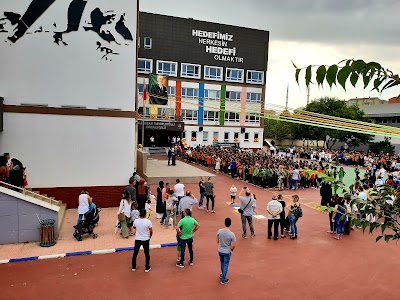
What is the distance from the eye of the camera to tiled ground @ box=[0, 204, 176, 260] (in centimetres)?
997

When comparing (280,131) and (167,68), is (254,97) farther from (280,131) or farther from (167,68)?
(280,131)

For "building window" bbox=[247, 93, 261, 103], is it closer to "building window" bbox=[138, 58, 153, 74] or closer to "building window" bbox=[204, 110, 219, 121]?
"building window" bbox=[204, 110, 219, 121]

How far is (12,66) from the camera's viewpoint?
1327 centimetres

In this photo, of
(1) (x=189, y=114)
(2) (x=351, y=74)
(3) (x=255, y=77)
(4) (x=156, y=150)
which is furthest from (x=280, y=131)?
(2) (x=351, y=74)

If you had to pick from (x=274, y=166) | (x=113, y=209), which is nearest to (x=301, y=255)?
(x=113, y=209)

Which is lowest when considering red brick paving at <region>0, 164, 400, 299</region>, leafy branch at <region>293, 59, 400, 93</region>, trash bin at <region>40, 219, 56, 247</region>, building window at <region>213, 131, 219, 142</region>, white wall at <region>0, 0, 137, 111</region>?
red brick paving at <region>0, 164, 400, 299</region>

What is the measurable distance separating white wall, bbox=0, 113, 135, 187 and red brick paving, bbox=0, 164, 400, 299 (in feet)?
17.3

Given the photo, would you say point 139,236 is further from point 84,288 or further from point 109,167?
point 109,167

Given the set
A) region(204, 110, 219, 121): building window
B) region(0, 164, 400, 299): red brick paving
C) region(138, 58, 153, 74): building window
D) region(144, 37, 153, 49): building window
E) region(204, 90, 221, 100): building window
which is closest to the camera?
region(0, 164, 400, 299): red brick paving

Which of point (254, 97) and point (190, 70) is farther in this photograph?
point (254, 97)

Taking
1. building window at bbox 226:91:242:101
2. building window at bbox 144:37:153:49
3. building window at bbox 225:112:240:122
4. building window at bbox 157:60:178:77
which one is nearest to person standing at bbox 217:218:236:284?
building window at bbox 157:60:178:77

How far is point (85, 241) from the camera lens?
10961mm

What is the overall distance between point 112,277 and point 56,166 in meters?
7.15

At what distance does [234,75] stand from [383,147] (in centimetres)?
2312
